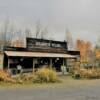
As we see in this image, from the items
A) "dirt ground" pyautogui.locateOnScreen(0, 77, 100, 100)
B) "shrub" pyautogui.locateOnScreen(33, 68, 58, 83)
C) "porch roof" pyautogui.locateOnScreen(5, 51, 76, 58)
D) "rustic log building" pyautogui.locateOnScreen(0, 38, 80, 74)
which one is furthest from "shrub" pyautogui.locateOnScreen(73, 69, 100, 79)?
"dirt ground" pyautogui.locateOnScreen(0, 77, 100, 100)

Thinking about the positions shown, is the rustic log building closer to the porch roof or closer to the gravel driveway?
the porch roof

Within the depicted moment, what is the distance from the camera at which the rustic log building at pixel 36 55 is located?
39.7m

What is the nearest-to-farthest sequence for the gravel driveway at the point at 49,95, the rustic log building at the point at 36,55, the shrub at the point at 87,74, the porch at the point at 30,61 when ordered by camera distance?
the gravel driveway at the point at 49,95
the shrub at the point at 87,74
the porch at the point at 30,61
the rustic log building at the point at 36,55

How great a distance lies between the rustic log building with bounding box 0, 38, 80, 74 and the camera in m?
39.7

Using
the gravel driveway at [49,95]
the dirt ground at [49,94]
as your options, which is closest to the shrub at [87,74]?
the dirt ground at [49,94]

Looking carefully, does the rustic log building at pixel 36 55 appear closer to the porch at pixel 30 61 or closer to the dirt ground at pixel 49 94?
the porch at pixel 30 61

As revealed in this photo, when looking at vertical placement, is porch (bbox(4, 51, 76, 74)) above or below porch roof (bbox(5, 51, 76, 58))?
below

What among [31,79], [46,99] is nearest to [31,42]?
[31,79]

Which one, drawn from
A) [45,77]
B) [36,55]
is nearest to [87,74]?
[45,77]

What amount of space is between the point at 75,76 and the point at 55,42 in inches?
525

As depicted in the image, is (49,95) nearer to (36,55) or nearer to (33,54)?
(36,55)

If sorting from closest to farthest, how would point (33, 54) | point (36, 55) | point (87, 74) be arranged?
point (87, 74) → point (36, 55) → point (33, 54)

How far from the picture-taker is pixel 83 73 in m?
34.0

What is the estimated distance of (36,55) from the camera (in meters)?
40.8
